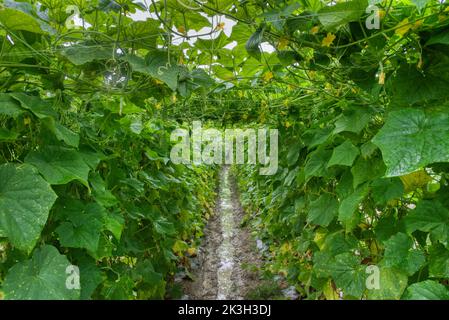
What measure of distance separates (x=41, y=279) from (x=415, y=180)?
1201 mm

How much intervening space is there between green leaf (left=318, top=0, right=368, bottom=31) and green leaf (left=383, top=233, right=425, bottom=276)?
2.13 feet

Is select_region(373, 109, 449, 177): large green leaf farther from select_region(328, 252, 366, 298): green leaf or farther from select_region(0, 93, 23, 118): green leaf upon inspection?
select_region(0, 93, 23, 118): green leaf

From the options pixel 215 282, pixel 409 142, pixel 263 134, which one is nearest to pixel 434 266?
pixel 409 142

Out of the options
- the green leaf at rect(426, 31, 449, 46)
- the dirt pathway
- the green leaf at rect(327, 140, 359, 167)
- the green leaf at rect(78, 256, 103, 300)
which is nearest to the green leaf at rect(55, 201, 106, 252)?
the green leaf at rect(78, 256, 103, 300)

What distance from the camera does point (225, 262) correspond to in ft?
14.4

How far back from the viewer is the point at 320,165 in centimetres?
171

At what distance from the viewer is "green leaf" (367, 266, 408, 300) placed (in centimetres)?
113

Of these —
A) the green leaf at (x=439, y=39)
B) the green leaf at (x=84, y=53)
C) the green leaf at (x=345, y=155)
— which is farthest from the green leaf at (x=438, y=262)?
the green leaf at (x=84, y=53)

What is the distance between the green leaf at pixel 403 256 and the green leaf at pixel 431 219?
6 centimetres

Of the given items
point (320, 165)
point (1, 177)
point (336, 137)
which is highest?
point (336, 137)

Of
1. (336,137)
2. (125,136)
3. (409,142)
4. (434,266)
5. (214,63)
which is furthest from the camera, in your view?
(125,136)
